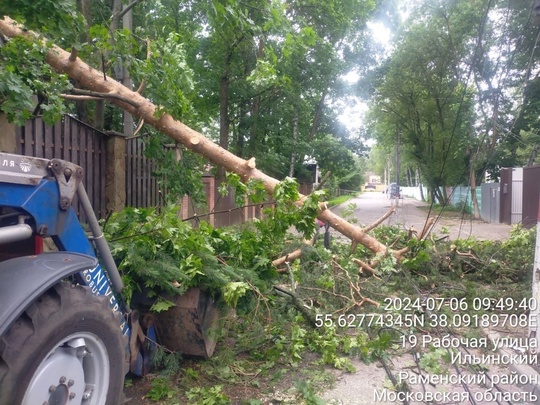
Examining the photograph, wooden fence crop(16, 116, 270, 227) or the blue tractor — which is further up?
wooden fence crop(16, 116, 270, 227)

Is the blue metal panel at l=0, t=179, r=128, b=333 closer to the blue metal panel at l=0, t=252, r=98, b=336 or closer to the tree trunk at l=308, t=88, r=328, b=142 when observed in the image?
the blue metal panel at l=0, t=252, r=98, b=336

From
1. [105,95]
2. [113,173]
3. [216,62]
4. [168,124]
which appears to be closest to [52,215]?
[168,124]

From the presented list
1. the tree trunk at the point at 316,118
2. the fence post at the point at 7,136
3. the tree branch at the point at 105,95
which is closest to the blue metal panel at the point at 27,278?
the fence post at the point at 7,136

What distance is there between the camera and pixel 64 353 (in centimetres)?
214

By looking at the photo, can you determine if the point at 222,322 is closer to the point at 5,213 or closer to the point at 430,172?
the point at 5,213

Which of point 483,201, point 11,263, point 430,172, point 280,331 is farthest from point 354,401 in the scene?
point 430,172

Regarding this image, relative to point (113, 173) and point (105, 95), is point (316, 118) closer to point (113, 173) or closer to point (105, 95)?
point (113, 173)

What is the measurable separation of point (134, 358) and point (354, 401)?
68.7 inches

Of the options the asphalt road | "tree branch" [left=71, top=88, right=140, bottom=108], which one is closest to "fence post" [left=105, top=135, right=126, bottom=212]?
"tree branch" [left=71, top=88, right=140, bottom=108]

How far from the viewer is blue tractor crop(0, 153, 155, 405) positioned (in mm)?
1892

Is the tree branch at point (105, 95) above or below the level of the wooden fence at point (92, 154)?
above

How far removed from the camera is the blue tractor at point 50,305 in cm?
189

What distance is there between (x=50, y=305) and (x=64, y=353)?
0.26 meters

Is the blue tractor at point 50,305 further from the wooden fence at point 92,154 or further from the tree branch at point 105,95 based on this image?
the tree branch at point 105,95
